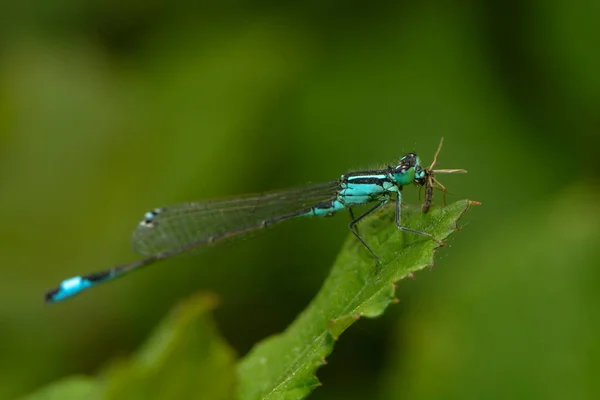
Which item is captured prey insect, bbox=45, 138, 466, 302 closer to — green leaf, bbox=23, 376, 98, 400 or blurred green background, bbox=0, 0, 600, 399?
blurred green background, bbox=0, 0, 600, 399

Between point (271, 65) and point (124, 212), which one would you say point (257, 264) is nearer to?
point (124, 212)

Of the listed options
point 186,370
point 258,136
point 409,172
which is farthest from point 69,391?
point 258,136

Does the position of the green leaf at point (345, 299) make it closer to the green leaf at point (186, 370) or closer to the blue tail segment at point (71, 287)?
the green leaf at point (186, 370)

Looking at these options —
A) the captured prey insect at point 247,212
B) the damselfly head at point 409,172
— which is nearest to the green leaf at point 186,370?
the captured prey insect at point 247,212

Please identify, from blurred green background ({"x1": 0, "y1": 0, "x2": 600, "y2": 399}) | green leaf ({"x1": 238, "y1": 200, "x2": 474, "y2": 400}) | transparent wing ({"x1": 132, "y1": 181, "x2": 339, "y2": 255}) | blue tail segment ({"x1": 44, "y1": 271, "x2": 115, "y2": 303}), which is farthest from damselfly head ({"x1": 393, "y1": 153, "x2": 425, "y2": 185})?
blue tail segment ({"x1": 44, "y1": 271, "x2": 115, "y2": 303})

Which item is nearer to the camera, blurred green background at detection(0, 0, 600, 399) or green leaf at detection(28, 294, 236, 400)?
green leaf at detection(28, 294, 236, 400)
